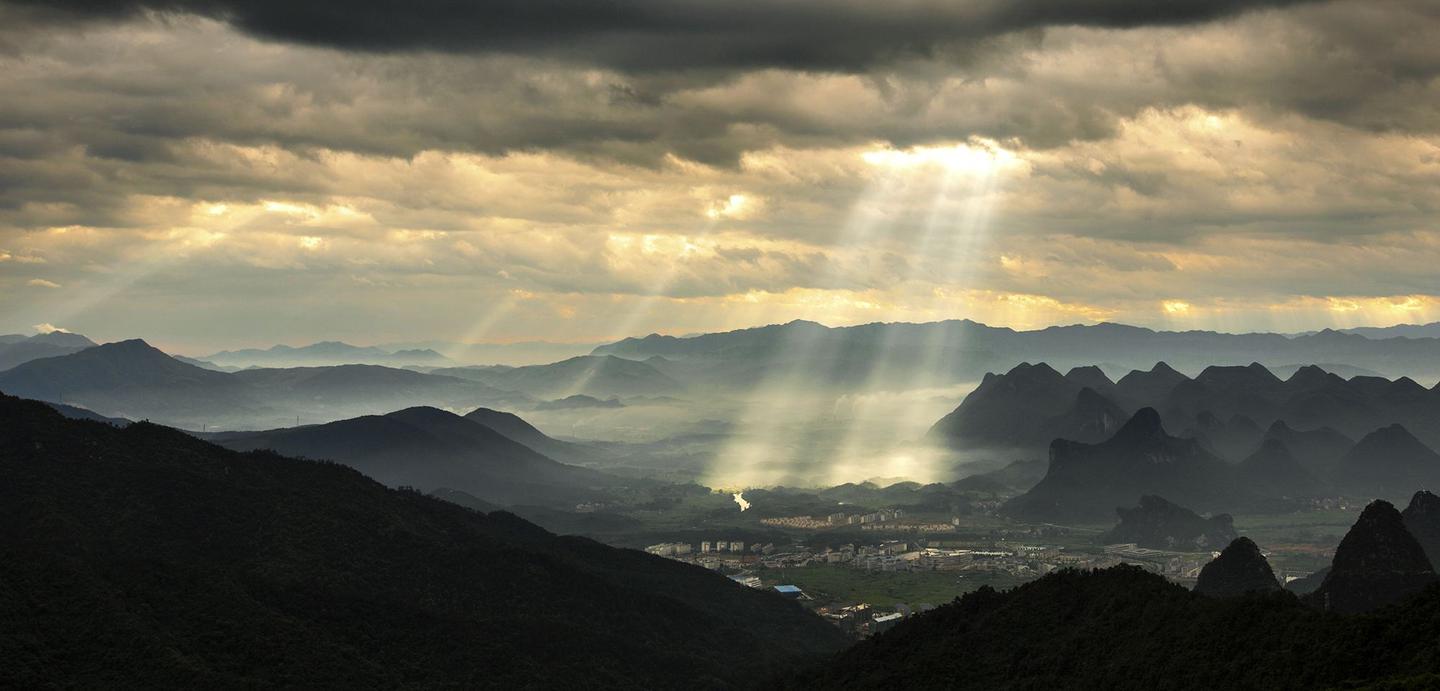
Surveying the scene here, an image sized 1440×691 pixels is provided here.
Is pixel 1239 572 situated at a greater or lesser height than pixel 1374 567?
lesser

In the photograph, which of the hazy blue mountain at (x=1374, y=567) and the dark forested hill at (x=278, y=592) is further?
the hazy blue mountain at (x=1374, y=567)

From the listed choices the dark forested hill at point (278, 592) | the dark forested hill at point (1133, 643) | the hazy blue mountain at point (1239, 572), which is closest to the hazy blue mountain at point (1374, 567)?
the hazy blue mountain at point (1239, 572)

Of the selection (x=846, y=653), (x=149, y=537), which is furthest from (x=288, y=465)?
(x=846, y=653)

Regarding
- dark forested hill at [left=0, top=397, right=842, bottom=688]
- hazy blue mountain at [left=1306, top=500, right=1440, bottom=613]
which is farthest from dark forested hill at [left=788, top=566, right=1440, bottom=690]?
hazy blue mountain at [left=1306, top=500, right=1440, bottom=613]

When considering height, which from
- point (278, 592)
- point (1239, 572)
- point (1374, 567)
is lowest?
point (278, 592)

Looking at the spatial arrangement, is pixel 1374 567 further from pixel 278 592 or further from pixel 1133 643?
pixel 278 592

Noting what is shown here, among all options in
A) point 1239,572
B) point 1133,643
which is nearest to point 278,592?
point 1133,643

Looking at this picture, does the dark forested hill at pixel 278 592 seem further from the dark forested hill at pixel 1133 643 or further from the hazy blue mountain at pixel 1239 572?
the hazy blue mountain at pixel 1239 572
